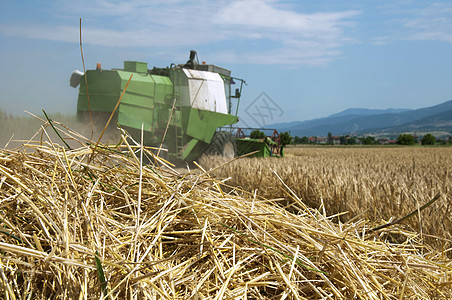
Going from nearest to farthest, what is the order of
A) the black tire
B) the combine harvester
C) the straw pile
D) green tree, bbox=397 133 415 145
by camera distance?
the straw pile, the combine harvester, the black tire, green tree, bbox=397 133 415 145

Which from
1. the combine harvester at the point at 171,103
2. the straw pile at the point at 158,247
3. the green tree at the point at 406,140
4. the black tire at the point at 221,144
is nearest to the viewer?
the straw pile at the point at 158,247

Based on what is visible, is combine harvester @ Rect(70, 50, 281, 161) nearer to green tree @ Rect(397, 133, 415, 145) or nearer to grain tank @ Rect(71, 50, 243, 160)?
grain tank @ Rect(71, 50, 243, 160)

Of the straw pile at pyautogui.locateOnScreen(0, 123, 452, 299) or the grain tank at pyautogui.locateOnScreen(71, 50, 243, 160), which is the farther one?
the grain tank at pyautogui.locateOnScreen(71, 50, 243, 160)

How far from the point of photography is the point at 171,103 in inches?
406

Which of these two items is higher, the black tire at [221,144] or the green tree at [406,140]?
the black tire at [221,144]

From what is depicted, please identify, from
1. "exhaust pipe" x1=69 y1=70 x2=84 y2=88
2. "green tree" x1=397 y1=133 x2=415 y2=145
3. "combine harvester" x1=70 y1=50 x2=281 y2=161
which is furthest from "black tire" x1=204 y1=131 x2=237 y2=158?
"green tree" x1=397 y1=133 x2=415 y2=145

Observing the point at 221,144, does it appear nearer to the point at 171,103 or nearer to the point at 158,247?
the point at 171,103

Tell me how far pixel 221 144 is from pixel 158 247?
10.5 metres

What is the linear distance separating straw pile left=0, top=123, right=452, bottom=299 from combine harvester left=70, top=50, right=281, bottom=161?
6799 millimetres

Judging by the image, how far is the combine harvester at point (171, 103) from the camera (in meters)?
9.26

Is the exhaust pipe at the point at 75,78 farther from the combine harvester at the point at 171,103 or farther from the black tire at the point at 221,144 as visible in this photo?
the black tire at the point at 221,144

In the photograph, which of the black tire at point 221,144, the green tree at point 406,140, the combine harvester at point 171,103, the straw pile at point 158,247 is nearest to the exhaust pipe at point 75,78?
the combine harvester at point 171,103

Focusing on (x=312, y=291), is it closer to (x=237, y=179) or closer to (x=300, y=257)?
(x=300, y=257)

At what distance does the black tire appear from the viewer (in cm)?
1166
